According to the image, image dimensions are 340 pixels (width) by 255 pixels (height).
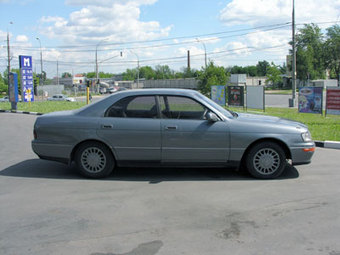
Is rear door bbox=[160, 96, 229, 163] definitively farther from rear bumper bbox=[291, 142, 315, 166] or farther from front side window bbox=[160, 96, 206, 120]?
rear bumper bbox=[291, 142, 315, 166]

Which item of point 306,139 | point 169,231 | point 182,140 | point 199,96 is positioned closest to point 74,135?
point 182,140

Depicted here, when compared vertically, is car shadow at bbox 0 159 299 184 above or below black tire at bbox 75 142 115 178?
below

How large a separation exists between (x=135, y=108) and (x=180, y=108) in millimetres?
784

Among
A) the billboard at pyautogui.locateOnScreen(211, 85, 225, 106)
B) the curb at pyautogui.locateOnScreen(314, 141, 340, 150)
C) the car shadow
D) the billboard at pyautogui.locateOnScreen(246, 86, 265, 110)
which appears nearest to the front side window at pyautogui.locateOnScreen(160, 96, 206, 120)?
the car shadow

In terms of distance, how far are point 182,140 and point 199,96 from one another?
885mm

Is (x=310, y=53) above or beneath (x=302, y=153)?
above

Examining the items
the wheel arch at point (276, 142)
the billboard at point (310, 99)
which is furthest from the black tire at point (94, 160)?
the billboard at point (310, 99)

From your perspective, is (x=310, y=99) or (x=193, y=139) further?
(x=310, y=99)

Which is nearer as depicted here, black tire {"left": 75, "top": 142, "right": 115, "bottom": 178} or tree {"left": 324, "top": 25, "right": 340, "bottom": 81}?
black tire {"left": 75, "top": 142, "right": 115, "bottom": 178}

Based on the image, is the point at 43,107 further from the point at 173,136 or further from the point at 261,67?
the point at 261,67

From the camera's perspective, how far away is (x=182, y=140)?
6219 mm

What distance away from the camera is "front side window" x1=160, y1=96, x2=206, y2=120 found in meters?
6.36

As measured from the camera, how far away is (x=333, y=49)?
81.8 meters

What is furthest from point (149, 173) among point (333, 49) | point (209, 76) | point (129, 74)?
point (129, 74)
